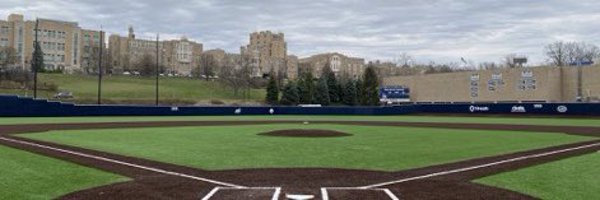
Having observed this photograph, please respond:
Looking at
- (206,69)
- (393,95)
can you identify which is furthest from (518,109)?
(206,69)

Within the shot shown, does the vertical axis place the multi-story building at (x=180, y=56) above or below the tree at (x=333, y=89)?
above

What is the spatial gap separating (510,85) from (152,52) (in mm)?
126670

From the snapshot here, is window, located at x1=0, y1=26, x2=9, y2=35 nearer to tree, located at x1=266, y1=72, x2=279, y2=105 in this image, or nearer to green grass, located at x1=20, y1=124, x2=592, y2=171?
tree, located at x1=266, y1=72, x2=279, y2=105

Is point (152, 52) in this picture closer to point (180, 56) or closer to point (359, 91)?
point (180, 56)

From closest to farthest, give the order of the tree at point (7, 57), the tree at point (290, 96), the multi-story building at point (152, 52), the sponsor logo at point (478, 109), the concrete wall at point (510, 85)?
the sponsor logo at point (478, 109) < the concrete wall at point (510, 85) < the tree at point (290, 96) < the tree at point (7, 57) < the multi-story building at point (152, 52)

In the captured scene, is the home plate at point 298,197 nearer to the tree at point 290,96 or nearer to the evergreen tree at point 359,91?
the tree at point 290,96

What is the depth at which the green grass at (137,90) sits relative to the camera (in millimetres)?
98188

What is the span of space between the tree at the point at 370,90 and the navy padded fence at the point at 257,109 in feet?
106

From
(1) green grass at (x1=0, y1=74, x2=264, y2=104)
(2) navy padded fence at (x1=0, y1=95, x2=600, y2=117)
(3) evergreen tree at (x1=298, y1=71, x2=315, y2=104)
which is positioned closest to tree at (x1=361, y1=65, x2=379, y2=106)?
(3) evergreen tree at (x1=298, y1=71, x2=315, y2=104)

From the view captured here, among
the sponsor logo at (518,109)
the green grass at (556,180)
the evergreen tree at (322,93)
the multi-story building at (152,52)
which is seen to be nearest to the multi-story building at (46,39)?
the multi-story building at (152,52)

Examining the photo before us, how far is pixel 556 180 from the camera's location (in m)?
11.0

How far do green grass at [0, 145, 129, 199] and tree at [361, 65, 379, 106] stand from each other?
80.5 metres

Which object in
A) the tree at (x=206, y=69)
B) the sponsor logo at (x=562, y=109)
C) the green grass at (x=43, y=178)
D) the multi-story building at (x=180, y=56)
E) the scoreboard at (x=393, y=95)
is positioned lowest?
the green grass at (x=43, y=178)

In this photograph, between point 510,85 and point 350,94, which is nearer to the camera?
point 510,85
